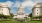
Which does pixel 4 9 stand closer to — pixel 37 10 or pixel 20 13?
pixel 20 13

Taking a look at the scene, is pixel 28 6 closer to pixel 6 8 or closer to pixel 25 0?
pixel 25 0

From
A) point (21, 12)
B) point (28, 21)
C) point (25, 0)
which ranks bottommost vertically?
point (28, 21)

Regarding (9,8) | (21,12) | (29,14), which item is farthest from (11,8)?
(29,14)

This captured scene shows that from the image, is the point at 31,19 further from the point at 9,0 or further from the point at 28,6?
the point at 9,0

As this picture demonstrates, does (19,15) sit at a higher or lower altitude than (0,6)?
lower

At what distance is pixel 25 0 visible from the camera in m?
3.45

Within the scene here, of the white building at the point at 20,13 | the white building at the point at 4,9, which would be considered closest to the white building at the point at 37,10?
the white building at the point at 20,13

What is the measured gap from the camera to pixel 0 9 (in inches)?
135

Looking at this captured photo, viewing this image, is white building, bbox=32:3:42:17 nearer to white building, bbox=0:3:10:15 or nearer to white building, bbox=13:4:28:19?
white building, bbox=13:4:28:19

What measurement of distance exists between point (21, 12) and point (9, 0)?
47cm

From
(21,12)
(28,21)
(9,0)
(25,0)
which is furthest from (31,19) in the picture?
(9,0)

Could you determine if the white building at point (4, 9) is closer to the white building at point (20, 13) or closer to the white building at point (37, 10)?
the white building at point (20, 13)

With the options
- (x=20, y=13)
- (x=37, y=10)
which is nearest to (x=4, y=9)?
(x=20, y=13)

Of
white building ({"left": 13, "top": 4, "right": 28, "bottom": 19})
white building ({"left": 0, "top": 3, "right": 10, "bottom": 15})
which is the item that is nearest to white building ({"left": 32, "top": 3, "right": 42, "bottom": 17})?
white building ({"left": 13, "top": 4, "right": 28, "bottom": 19})
